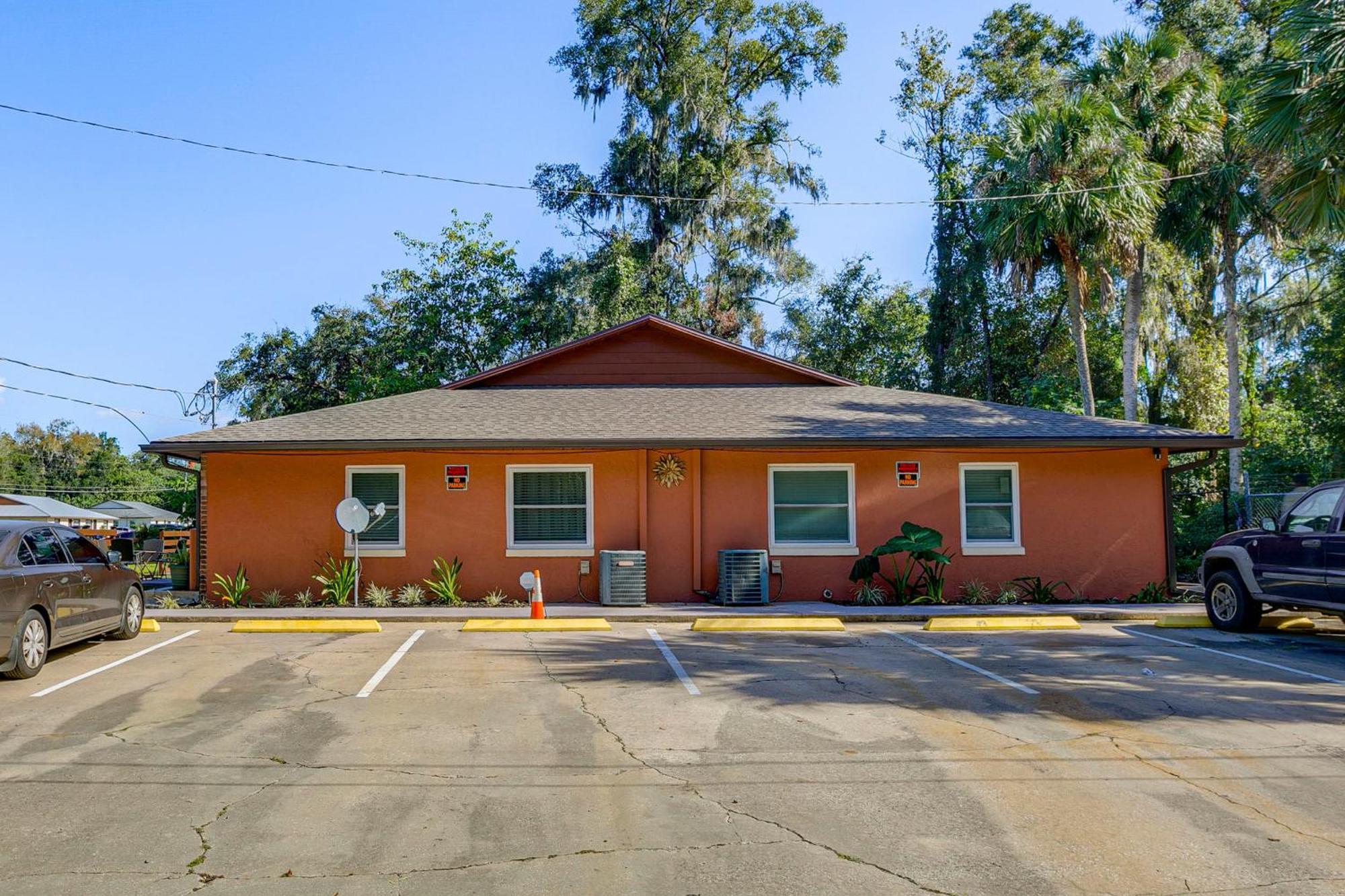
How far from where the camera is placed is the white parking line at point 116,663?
8797mm

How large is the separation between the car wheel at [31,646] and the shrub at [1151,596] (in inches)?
590

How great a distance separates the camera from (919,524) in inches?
640

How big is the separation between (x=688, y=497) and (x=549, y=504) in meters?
2.27

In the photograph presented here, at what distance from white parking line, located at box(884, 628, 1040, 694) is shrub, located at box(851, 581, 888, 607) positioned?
2.73 m

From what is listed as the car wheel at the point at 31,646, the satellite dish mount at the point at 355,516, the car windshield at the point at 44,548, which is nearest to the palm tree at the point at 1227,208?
the satellite dish mount at the point at 355,516

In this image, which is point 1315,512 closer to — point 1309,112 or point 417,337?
point 1309,112

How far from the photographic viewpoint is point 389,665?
399 inches

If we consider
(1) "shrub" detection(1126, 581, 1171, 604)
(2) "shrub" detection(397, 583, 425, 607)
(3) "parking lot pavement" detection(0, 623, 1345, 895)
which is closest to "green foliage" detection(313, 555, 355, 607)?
(2) "shrub" detection(397, 583, 425, 607)

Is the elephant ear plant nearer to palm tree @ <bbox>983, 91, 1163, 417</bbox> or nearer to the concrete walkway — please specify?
the concrete walkway

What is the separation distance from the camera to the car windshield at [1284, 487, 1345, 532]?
11133 millimetres

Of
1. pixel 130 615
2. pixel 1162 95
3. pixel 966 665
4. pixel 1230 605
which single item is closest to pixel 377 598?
pixel 130 615

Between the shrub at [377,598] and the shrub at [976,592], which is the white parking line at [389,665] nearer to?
the shrub at [377,598]

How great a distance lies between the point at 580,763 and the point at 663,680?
9.34 ft

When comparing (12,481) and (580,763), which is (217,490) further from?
(12,481)
